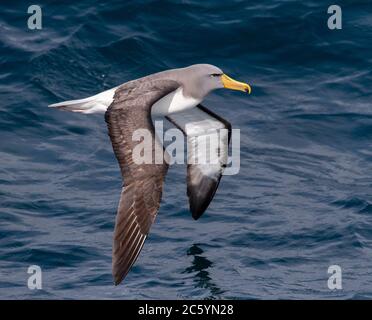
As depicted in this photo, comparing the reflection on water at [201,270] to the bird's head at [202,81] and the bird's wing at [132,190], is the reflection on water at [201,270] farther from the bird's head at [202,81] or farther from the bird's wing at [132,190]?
the bird's head at [202,81]

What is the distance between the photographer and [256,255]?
14406mm

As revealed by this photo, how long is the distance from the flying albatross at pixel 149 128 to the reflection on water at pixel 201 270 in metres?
0.86

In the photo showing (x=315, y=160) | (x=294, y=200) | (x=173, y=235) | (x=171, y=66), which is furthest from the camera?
(x=171, y=66)

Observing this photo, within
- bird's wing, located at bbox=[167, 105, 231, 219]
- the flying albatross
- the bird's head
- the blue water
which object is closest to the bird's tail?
the flying albatross

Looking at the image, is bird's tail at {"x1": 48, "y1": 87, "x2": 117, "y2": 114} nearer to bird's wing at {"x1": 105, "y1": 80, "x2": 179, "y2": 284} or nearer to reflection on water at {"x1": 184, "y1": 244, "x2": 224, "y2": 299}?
bird's wing at {"x1": 105, "y1": 80, "x2": 179, "y2": 284}

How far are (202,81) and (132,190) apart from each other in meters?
2.56

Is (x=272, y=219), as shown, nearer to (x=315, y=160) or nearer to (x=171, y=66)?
(x=315, y=160)

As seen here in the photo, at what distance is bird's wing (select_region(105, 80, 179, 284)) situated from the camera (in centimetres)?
1214

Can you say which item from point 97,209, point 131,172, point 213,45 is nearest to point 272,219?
point 97,209

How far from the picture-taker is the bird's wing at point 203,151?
15.2 m

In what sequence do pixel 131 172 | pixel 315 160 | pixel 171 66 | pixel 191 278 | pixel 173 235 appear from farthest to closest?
pixel 171 66, pixel 315 160, pixel 173 235, pixel 191 278, pixel 131 172

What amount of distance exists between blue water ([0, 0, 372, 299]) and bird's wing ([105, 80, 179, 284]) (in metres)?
1.16

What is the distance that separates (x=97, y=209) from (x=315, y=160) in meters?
3.71

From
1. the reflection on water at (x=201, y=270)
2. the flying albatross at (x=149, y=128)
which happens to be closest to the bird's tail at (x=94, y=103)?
the flying albatross at (x=149, y=128)
